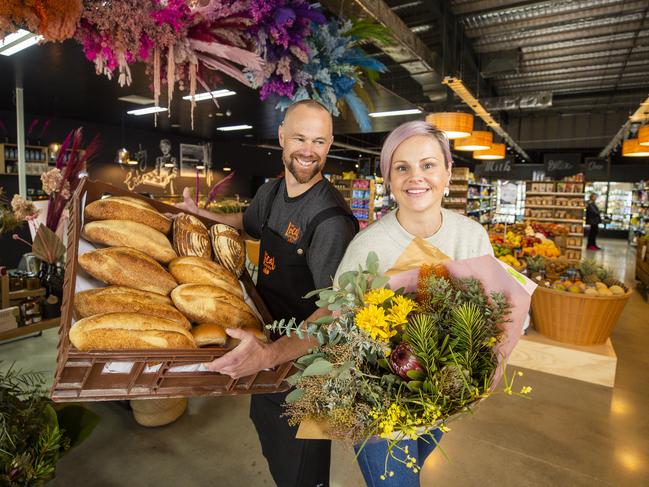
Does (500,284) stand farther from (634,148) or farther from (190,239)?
(634,148)

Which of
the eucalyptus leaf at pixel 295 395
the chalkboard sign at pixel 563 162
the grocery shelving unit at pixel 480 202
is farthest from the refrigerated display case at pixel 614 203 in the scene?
the eucalyptus leaf at pixel 295 395

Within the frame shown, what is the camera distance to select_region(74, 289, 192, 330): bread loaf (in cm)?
93

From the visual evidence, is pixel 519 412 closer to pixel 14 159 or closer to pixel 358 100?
pixel 358 100

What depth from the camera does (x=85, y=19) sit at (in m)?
1.18

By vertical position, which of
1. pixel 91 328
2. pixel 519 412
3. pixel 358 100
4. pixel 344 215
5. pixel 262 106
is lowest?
pixel 519 412

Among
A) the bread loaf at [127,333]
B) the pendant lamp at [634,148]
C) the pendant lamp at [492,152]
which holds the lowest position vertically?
the bread loaf at [127,333]

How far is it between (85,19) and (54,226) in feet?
6.47

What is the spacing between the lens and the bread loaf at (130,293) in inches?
37.5

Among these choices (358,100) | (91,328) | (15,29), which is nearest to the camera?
(91,328)

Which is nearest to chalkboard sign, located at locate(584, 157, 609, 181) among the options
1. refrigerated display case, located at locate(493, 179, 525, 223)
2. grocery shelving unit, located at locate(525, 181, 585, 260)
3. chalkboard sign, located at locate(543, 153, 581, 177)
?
chalkboard sign, located at locate(543, 153, 581, 177)

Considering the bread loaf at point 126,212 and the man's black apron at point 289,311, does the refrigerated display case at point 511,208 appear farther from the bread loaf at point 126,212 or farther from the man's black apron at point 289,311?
the bread loaf at point 126,212

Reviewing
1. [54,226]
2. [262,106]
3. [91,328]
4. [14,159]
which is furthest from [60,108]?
[91,328]

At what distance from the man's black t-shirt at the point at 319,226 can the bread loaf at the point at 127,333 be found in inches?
18.3

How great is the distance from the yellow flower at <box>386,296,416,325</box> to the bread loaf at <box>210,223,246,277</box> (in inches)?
23.3
